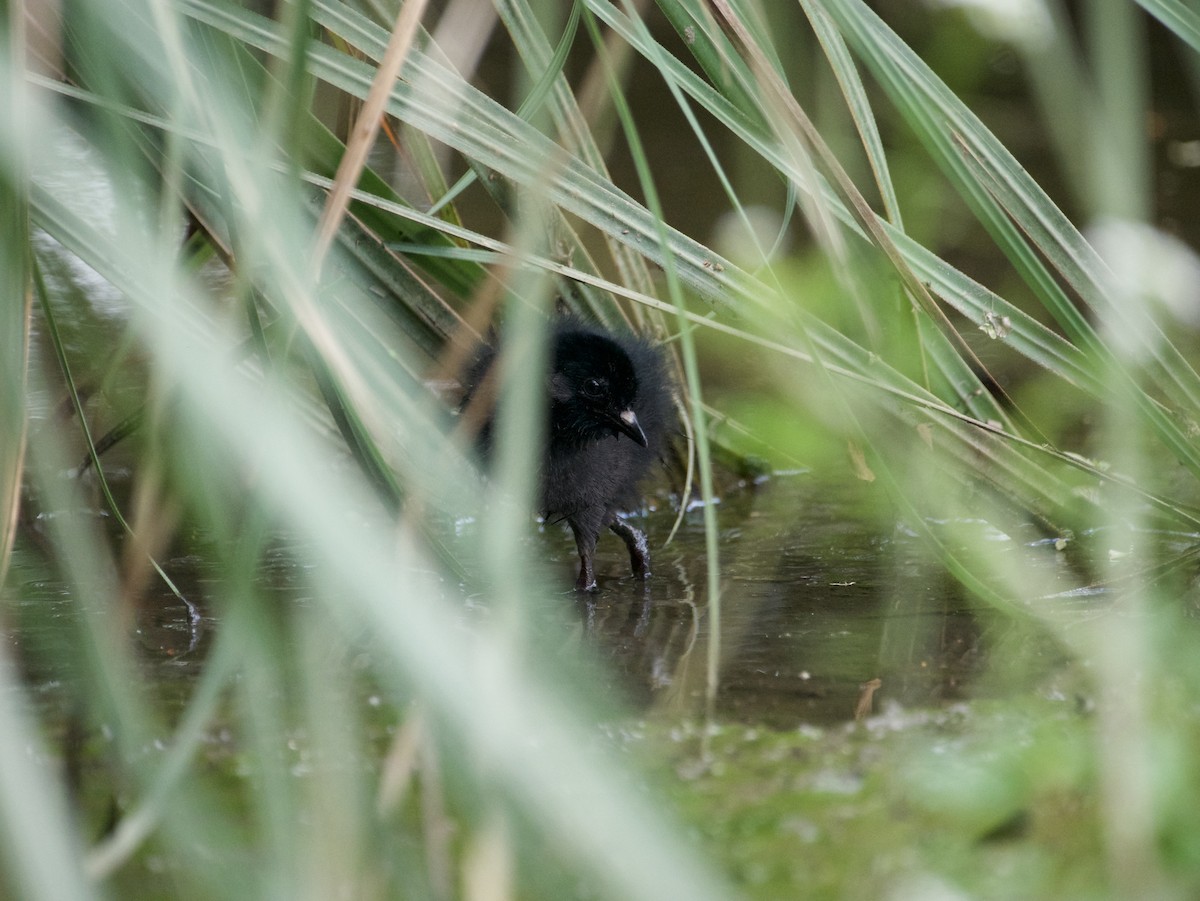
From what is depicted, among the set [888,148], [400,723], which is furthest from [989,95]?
[400,723]

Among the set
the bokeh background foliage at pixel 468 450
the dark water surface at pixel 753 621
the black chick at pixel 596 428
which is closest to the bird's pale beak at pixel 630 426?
the black chick at pixel 596 428

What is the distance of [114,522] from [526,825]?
168 centimetres

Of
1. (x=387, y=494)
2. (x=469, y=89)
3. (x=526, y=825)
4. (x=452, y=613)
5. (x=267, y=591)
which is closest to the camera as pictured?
(x=526, y=825)

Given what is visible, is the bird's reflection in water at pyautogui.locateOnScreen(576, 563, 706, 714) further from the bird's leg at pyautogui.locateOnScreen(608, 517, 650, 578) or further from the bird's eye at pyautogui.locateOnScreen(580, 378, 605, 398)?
the bird's eye at pyautogui.locateOnScreen(580, 378, 605, 398)

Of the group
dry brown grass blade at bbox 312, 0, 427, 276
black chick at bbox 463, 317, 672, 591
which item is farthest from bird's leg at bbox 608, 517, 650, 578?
dry brown grass blade at bbox 312, 0, 427, 276

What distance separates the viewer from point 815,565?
A: 240 cm

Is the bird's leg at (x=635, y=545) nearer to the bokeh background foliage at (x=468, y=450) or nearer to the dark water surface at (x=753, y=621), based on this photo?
the dark water surface at (x=753, y=621)

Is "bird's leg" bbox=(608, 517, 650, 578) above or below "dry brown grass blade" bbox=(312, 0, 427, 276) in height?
below

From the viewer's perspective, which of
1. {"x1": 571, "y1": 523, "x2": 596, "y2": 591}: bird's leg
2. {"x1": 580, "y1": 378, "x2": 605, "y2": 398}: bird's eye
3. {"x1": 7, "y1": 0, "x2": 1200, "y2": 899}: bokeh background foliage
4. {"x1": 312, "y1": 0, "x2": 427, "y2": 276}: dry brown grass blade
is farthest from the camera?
{"x1": 580, "y1": 378, "x2": 605, "y2": 398}: bird's eye

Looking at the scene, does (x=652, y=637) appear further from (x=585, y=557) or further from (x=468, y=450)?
(x=468, y=450)

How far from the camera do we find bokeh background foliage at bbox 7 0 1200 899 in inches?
48.1

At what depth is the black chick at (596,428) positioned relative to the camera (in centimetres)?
255

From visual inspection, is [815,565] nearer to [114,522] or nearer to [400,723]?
[400,723]

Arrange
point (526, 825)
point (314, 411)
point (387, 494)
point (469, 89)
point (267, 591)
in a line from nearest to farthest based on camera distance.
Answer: point (526, 825)
point (387, 494)
point (469, 89)
point (267, 591)
point (314, 411)
